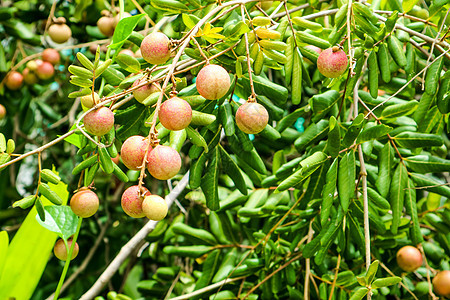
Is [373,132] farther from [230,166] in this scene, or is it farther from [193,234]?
[193,234]

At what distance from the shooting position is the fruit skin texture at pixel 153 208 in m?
0.60

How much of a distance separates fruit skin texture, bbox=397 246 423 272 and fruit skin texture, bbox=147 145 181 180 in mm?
911

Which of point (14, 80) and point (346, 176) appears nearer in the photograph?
point (346, 176)

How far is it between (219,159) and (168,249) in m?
0.49

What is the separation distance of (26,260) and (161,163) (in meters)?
0.84

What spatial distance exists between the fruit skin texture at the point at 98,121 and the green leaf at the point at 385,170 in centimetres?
62

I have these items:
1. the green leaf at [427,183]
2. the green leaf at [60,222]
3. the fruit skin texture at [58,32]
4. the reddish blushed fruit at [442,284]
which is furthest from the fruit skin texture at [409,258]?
the fruit skin texture at [58,32]

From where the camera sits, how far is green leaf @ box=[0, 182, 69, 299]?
4.03ft

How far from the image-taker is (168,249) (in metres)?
1.43

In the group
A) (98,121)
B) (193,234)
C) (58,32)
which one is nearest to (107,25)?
(58,32)

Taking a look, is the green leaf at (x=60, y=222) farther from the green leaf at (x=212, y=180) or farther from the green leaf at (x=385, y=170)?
the green leaf at (x=385, y=170)

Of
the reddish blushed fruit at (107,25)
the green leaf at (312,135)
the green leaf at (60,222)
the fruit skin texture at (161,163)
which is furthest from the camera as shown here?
the reddish blushed fruit at (107,25)

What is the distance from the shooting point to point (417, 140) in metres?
1.03

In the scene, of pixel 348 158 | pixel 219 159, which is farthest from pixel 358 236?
pixel 219 159
